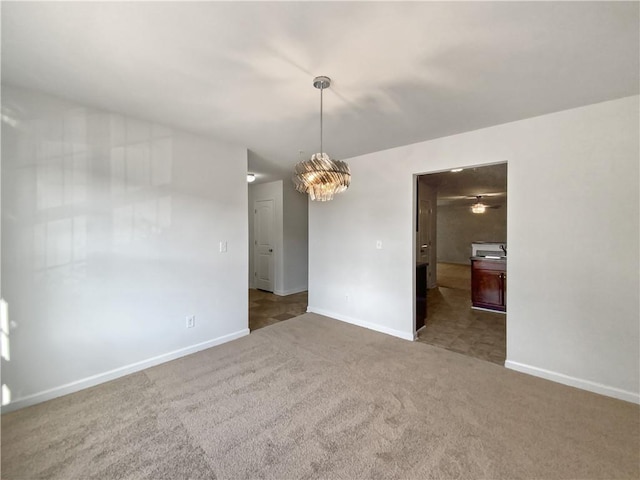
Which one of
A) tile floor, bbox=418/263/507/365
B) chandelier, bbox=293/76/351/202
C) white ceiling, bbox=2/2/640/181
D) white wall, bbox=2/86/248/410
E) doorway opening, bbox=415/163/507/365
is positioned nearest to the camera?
white ceiling, bbox=2/2/640/181

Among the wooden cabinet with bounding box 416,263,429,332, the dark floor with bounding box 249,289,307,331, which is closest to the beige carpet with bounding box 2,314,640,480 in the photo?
the wooden cabinet with bounding box 416,263,429,332

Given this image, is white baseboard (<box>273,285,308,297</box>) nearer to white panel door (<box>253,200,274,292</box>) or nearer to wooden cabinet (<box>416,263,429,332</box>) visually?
white panel door (<box>253,200,274,292</box>)

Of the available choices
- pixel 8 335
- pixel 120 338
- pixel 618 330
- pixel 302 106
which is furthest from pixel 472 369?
pixel 8 335

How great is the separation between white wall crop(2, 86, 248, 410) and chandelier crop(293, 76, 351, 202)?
5.46 feet

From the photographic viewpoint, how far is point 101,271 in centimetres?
246

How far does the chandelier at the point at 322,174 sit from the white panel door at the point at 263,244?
403cm

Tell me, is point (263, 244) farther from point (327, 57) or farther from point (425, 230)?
point (327, 57)

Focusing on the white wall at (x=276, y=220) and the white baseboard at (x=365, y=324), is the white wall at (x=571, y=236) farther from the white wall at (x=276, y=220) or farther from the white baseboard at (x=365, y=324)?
the white wall at (x=276, y=220)

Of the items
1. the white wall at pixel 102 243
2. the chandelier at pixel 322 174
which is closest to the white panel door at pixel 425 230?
the white wall at pixel 102 243

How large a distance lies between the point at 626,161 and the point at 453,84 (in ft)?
5.20

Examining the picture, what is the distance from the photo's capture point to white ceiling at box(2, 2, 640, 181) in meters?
1.37

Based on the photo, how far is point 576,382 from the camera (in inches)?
95.3

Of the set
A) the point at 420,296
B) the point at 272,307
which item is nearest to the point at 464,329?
the point at 420,296

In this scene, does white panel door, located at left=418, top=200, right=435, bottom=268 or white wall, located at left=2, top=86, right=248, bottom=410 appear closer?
white wall, located at left=2, top=86, right=248, bottom=410
